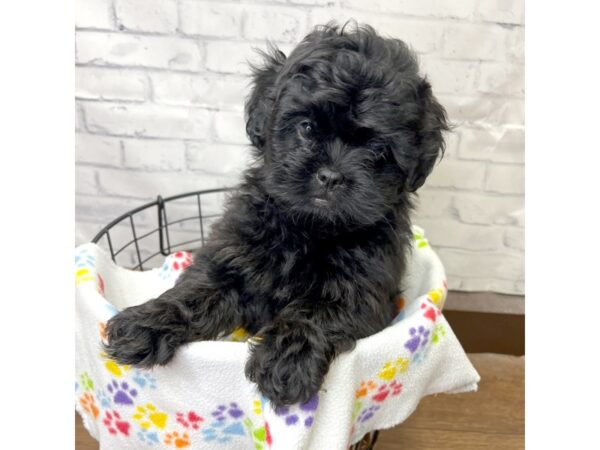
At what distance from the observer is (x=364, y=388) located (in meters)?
1.45

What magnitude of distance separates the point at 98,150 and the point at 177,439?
143 centimetres

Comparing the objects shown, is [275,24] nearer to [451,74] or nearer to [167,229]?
[451,74]

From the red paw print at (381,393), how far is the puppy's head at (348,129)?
1.51ft

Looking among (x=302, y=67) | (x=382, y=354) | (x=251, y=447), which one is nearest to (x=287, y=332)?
(x=382, y=354)

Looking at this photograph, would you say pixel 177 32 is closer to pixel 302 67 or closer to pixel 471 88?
pixel 302 67

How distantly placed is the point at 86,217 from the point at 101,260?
2.81ft

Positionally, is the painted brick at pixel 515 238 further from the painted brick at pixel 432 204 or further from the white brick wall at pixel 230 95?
the painted brick at pixel 432 204

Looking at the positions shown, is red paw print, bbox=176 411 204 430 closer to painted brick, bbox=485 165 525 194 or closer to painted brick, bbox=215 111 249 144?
painted brick, bbox=215 111 249 144

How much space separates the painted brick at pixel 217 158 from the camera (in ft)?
7.98

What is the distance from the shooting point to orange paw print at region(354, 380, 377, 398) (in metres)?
1.44

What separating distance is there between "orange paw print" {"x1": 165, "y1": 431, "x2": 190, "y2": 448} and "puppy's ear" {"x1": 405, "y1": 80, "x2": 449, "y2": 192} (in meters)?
0.95

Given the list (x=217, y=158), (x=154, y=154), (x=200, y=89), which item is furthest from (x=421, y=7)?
(x=154, y=154)

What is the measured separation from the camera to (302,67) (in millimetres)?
1495
